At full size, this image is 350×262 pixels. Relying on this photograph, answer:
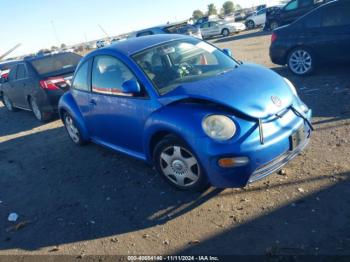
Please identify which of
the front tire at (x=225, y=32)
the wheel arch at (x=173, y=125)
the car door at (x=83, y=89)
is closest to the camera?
the wheel arch at (x=173, y=125)

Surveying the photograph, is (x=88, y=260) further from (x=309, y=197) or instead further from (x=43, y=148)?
(x=43, y=148)

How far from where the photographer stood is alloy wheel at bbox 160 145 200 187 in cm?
402

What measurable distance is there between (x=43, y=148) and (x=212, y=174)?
4.56 metres

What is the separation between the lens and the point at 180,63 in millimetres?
4723

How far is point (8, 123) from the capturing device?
34.4 feet

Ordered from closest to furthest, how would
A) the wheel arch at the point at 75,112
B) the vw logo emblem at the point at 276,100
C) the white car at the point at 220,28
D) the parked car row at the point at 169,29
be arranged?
the vw logo emblem at the point at 276,100 < the wheel arch at the point at 75,112 < the parked car row at the point at 169,29 < the white car at the point at 220,28

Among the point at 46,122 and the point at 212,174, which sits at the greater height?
the point at 212,174

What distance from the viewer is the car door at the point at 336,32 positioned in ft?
25.6

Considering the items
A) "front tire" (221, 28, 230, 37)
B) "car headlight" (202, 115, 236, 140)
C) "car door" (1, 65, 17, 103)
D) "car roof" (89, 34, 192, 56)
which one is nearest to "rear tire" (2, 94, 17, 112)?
"car door" (1, 65, 17, 103)

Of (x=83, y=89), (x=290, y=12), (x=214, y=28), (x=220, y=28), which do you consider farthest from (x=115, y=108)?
(x=214, y=28)

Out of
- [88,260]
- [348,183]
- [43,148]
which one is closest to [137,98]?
[88,260]

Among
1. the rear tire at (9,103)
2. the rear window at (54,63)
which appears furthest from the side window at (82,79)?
the rear tire at (9,103)

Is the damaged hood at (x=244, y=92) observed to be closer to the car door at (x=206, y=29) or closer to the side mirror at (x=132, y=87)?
the side mirror at (x=132, y=87)

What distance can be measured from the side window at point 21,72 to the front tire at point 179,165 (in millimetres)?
6838
